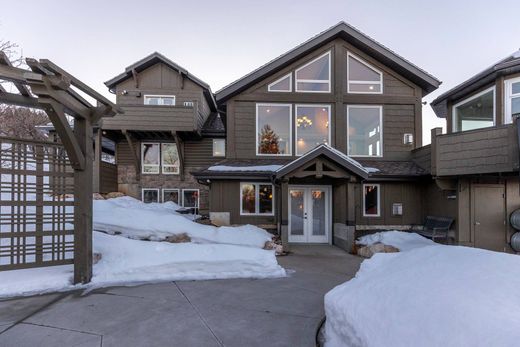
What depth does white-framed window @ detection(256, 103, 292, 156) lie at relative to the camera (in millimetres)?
10805

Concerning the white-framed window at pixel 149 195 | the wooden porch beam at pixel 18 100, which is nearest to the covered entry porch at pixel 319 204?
the wooden porch beam at pixel 18 100

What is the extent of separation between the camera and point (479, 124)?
9328 millimetres

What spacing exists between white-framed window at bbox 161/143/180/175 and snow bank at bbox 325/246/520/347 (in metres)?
11.4

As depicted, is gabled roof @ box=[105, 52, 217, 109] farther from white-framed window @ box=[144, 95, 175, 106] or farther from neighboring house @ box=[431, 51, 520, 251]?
neighboring house @ box=[431, 51, 520, 251]

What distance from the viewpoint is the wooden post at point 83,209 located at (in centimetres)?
499

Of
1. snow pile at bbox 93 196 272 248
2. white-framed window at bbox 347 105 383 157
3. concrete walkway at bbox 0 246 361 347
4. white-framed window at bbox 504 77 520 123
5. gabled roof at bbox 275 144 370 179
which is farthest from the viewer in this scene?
white-framed window at bbox 347 105 383 157

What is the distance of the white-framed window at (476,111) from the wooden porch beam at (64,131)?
10.8m

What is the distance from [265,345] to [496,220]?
28.5ft

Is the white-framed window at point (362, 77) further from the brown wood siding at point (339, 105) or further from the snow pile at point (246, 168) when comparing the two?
the snow pile at point (246, 168)

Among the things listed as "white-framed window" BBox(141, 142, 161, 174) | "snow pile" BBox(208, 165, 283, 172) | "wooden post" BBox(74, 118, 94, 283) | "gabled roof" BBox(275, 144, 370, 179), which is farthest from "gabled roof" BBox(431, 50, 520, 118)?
"white-framed window" BBox(141, 142, 161, 174)

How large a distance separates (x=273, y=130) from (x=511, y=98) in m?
7.21

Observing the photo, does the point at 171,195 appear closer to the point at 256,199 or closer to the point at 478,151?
the point at 256,199

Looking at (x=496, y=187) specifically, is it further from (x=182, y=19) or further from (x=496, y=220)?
(x=182, y=19)

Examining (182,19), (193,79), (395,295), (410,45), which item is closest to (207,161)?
(193,79)
